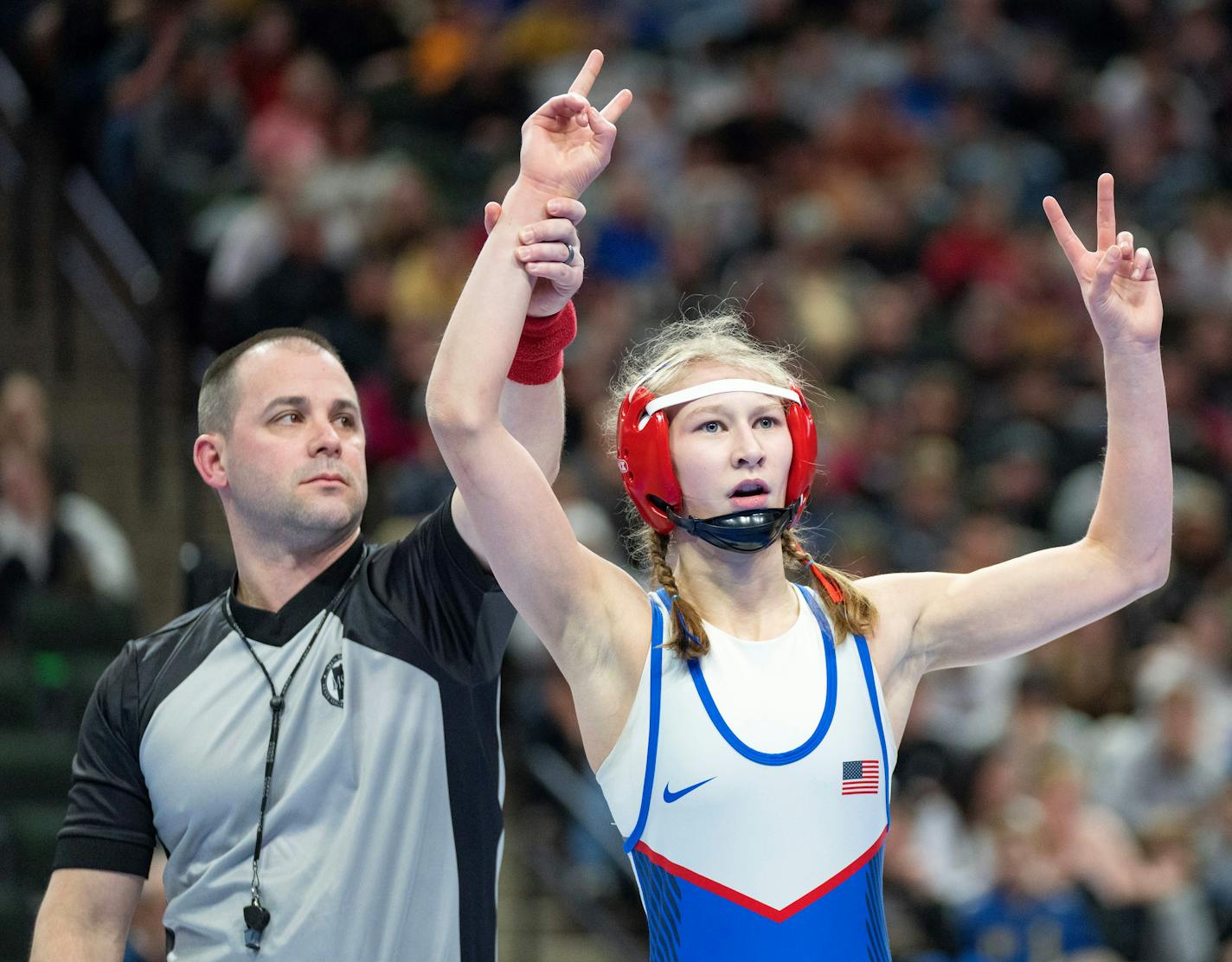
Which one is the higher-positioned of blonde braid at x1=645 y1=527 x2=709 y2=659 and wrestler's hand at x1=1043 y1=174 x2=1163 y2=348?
wrestler's hand at x1=1043 y1=174 x2=1163 y2=348

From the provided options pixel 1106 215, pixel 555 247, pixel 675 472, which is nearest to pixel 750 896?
pixel 675 472

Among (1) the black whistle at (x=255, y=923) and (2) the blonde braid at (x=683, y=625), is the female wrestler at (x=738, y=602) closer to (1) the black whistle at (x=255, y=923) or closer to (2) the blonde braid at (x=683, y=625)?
(2) the blonde braid at (x=683, y=625)

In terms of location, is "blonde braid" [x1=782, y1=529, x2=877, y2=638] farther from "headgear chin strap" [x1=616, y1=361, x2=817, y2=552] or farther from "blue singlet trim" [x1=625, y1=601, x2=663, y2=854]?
"blue singlet trim" [x1=625, y1=601, x2=663, y2=854]

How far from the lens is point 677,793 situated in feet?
11.5

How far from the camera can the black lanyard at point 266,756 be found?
12.1ft

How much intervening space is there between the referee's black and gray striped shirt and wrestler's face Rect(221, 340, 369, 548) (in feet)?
0.59

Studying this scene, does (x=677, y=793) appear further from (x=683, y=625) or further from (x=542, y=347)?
(x=542, y=347)

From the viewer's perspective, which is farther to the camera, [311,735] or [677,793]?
[311,735]

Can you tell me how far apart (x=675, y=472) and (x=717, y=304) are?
7.25 m

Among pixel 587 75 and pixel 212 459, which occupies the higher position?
pixel 587 75

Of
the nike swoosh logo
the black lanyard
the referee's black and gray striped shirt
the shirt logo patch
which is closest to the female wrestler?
the nike swoosh logo

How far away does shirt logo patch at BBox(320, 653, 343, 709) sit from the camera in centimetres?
387

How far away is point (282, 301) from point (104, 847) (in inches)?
269

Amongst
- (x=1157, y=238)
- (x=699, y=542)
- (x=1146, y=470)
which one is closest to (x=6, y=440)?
(x=699, y=542)
